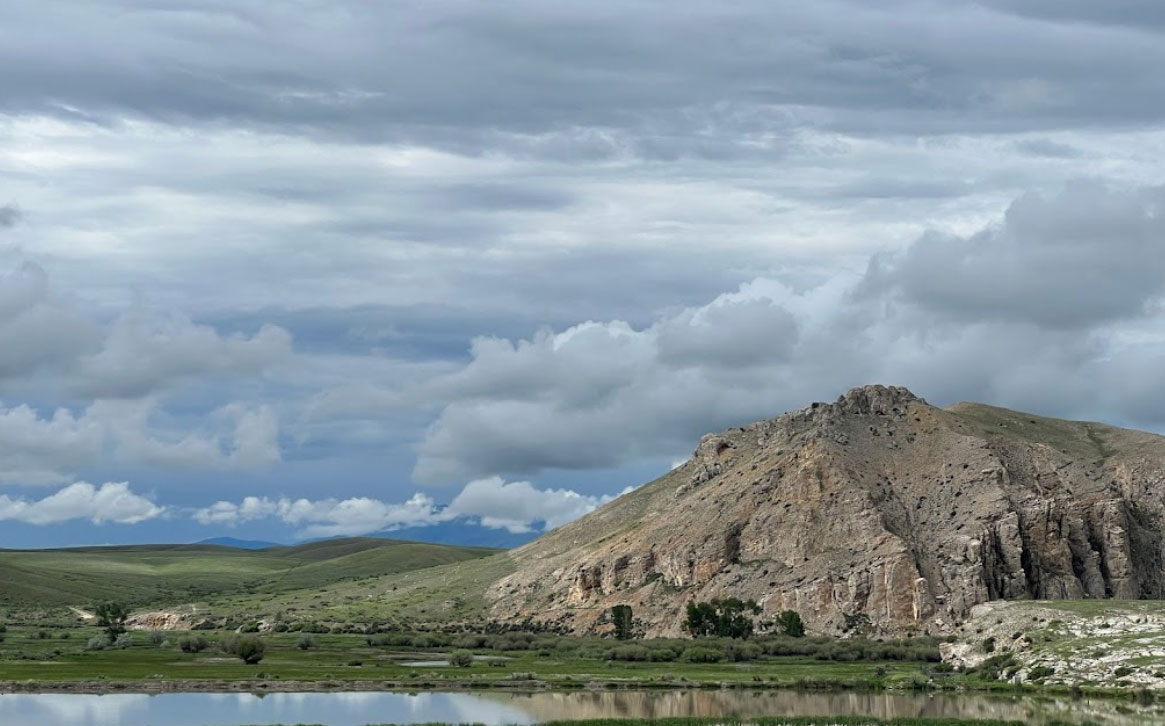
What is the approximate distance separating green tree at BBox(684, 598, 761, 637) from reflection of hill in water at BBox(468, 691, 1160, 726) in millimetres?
61013

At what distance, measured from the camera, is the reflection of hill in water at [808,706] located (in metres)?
102

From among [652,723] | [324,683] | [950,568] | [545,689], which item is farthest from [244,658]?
[950,568]

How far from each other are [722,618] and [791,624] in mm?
8908

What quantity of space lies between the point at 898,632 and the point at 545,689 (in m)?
67.5

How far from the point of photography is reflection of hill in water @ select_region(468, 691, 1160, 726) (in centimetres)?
10169

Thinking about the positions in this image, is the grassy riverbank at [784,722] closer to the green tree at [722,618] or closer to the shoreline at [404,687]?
the shoreline at [404,687]

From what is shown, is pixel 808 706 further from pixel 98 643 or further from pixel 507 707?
pixel 98 643

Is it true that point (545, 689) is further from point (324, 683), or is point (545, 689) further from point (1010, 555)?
point (1010, 555)

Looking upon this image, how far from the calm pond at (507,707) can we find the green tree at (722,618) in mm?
61079

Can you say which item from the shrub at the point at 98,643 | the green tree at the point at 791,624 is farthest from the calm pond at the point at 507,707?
the green tree at the point at 791,624

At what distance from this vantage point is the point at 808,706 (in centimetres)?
10869

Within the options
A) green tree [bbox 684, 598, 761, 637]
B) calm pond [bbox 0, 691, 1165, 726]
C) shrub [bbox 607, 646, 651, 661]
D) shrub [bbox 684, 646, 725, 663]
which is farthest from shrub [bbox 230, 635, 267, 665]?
green tree [bbox 684, 598, 761, 637]

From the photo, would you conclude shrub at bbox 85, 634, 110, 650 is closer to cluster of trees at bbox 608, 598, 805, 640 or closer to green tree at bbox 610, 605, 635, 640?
cluster of trees at bbox 608, 598, 805, 640

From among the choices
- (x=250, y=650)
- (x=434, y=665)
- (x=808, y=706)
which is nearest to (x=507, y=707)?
(x=808, y=706)
